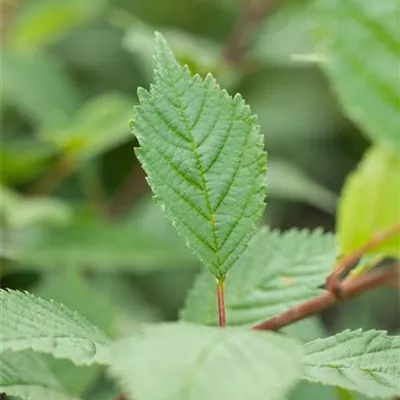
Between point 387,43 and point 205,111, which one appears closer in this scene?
point 205,111

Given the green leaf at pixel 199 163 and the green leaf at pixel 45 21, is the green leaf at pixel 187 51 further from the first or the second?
the green leaf at pixel 199 163

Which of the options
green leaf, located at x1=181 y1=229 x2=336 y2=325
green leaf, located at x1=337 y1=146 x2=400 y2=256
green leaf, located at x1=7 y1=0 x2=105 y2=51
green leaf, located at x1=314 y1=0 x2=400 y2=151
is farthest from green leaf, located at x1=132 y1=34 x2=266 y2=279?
green leaf, located at x1=7 y1=0 x2=105 y2=51

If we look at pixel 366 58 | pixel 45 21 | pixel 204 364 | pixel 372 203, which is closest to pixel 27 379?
pixel 204 364

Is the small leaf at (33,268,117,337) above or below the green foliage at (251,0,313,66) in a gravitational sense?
below

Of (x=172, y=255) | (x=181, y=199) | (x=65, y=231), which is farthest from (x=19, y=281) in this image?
(x=181, y=199)

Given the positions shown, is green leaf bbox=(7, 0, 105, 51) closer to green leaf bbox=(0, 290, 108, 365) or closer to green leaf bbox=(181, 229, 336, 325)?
green leaf bbox=(181, 229, 336, 325)

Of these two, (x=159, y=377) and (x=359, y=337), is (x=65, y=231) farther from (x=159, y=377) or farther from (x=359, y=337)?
(x=159, y=377)
